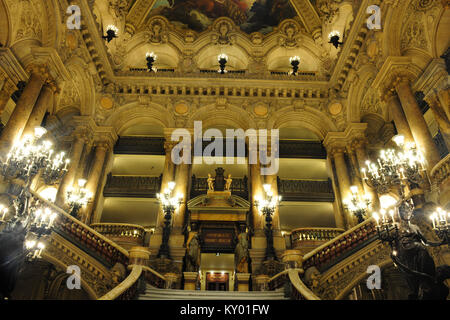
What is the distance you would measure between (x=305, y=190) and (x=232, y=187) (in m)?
3.66

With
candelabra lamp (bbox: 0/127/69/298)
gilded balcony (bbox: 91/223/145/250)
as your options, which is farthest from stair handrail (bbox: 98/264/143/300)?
gilded balcony (bbox: 91/223/145/250)

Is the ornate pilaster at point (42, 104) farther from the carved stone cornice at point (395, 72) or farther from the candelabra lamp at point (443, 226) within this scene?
the carved stone cornice at point (395, 72)

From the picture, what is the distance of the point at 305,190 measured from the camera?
14828 mm

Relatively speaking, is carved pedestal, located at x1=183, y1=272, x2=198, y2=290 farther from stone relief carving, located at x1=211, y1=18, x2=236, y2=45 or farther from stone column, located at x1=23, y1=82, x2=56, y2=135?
stone relief carving, located at x1=211, y1=18, x2=236, y2=45

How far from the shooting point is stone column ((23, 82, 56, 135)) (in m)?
10.0

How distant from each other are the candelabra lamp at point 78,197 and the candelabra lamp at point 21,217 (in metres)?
3.05

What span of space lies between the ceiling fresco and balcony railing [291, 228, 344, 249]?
12156 millimetres

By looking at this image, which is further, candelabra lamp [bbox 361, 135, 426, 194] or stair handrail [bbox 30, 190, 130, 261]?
stair handrail [bbox 30, 190, 130, 261]

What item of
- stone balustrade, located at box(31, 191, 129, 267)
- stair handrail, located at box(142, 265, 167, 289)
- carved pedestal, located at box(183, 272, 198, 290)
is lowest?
stair handrail, located at box(142, 265, 167, 289)

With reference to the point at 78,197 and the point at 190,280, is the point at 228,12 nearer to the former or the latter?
the point at 78,197

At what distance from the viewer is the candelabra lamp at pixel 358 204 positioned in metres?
12.0

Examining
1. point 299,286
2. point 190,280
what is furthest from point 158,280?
point 299,286

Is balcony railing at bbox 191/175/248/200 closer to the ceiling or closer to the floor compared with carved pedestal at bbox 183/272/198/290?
closer to the ceiling
